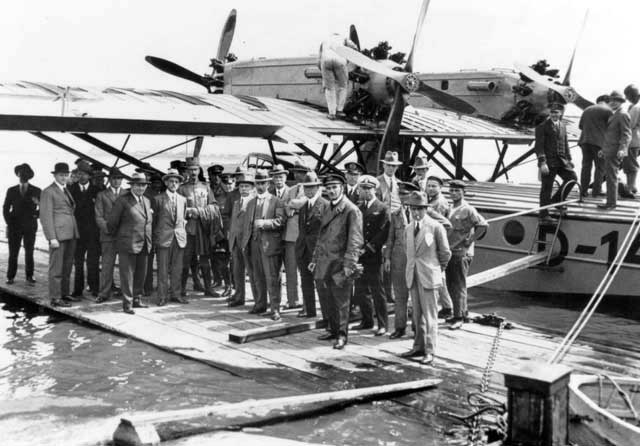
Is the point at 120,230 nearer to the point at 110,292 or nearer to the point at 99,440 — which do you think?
the point at 110,292

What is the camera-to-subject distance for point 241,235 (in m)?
9.22

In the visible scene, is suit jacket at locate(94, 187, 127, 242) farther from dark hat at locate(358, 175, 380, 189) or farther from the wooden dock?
dark hat at locate(358, 175, 380, 189)

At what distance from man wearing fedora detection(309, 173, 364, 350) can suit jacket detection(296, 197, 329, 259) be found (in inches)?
21.2

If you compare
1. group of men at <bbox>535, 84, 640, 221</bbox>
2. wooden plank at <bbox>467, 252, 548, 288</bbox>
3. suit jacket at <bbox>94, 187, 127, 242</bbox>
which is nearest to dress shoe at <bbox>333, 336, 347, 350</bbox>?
wooden plank at <bbox>467, 252, 548, 288</bbox>

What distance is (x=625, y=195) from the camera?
1229 centimetres

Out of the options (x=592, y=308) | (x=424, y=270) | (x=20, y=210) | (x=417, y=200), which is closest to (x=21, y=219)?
(x=20, y=210)

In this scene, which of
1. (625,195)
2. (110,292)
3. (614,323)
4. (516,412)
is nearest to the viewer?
(516,412)

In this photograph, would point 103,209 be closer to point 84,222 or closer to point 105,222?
point 105,222

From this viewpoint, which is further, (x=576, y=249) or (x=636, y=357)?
(x=576, y=249)

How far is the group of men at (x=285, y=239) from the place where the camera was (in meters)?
7.54

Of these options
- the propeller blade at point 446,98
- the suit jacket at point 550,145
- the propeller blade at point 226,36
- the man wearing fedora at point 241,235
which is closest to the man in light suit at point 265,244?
the man wearing fedora at point 241,235

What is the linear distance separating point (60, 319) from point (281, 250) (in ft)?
10.1

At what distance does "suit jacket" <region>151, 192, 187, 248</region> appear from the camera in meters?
9.45

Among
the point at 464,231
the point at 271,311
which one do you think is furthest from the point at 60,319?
the point at 464,231
